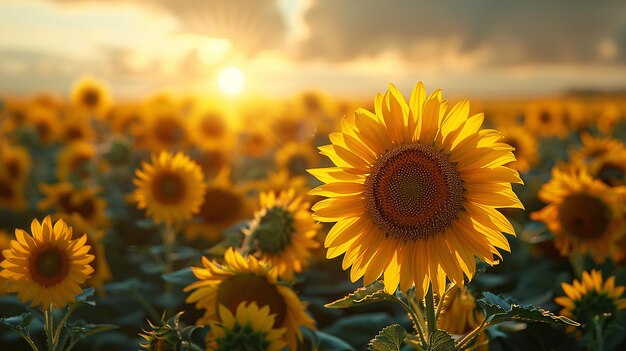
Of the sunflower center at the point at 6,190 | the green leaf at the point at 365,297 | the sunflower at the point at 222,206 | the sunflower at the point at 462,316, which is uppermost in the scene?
the sunflower center at the point at 6,190

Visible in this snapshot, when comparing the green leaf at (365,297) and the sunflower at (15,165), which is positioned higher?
the sunflower at (15,165)

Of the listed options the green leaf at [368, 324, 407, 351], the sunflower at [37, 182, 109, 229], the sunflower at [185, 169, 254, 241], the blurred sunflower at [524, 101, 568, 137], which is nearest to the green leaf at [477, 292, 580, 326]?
the green leaf at [368, 324, 407, 351]

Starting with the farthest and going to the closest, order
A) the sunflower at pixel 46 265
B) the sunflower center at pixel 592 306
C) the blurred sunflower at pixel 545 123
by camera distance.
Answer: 1. the blurred sunflower at pixel 545 123
2. the sunflower center at pixel 592 306
3. the sunflower at pixel 46 265

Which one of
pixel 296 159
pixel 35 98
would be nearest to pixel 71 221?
pixel 296 159

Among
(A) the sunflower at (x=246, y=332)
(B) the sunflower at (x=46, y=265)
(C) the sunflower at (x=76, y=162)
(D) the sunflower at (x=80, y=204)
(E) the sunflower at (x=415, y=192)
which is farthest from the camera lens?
(C) the sunflower at (x=76, y=162)

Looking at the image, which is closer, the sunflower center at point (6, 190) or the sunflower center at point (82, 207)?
the sunflower center at point (82, 207)

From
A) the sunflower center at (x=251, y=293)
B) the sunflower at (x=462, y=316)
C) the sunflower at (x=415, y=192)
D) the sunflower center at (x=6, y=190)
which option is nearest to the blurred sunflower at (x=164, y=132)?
the sunflower center at (x=6, y=190)

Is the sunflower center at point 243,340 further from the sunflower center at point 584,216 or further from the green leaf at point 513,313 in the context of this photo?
the sunflower center at point 584,216
